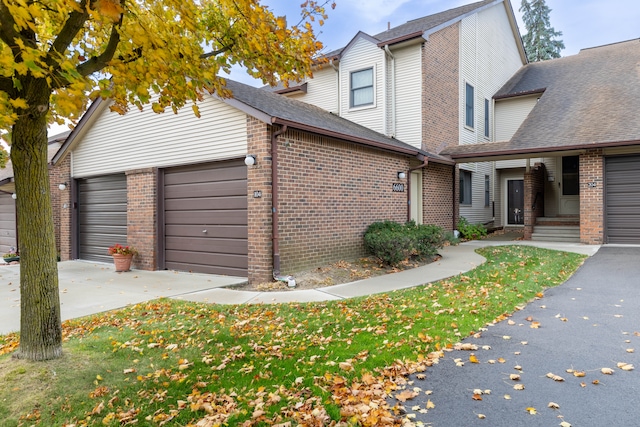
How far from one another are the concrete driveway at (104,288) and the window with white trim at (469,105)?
11.9 metres

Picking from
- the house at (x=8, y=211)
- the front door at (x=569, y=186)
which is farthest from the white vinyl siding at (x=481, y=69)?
the house at (x=8, y=211)

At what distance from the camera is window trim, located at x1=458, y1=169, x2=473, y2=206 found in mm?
16047

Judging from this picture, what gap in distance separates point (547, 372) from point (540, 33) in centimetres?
4060

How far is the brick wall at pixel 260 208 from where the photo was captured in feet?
25.7

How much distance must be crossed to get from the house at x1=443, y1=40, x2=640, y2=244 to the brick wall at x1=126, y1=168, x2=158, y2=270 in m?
9.80

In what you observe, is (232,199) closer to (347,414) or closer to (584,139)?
(347,414)

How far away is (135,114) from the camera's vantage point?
10781 millimetres

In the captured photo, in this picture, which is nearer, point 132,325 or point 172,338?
point 172,338

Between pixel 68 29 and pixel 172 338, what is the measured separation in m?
3.31

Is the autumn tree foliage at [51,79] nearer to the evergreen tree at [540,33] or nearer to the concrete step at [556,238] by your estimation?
the concrete step at [556,238]

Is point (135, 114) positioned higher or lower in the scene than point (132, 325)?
higher

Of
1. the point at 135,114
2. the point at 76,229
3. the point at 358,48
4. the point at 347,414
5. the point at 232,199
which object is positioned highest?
the point at 358,48

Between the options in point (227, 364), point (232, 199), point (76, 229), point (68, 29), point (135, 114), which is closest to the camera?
point (68, 29)

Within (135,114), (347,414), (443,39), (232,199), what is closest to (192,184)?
(232,199)
